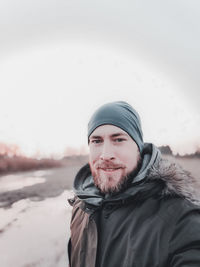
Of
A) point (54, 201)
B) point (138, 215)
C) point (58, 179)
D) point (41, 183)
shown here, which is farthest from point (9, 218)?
point (138, 215)

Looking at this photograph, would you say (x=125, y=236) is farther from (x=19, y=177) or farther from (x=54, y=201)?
(x=19, y=177)

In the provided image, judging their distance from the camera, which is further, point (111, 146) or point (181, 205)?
point (111, 146)

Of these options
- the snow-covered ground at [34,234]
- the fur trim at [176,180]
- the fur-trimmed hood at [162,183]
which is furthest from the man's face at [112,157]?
the snow-covered ground at [34,234]

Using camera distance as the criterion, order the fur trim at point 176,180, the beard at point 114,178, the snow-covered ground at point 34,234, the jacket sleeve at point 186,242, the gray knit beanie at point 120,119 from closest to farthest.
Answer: the jacket sleeve at point 186,242 < the fur trim at point 176,180 < the beard at point 114,178 < the gray knit beanie at point 120,119 < the snow-covered ground at point 34,234

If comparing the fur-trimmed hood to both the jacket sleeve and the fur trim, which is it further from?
the jacket sleeve

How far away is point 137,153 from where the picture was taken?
1355mm

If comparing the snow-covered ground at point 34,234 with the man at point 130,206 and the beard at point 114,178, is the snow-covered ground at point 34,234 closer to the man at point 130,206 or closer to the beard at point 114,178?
the man at point 130,206

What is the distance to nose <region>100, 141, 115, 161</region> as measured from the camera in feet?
4.12

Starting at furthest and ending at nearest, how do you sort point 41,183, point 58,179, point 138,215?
point 58,179 → point 41,183 → point 138,215

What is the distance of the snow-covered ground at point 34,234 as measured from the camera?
3408 mm

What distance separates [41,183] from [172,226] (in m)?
7.03

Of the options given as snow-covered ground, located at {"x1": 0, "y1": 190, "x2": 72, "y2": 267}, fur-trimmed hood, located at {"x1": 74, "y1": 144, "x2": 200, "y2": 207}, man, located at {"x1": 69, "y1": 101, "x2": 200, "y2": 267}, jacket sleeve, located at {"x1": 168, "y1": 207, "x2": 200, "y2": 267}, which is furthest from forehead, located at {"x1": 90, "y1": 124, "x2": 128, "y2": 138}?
snow-covered ground, located at {"x1": 0, "y1": 190, "x2": 72, "y2": 267}

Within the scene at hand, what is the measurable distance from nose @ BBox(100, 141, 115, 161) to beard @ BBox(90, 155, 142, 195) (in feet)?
0.15

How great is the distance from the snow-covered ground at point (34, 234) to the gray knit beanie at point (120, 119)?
123 inches
